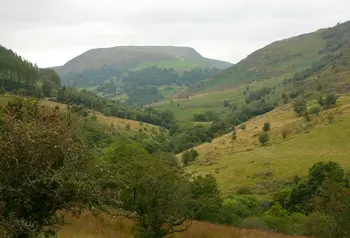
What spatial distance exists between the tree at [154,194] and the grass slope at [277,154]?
233ft

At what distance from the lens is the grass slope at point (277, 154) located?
90812mm

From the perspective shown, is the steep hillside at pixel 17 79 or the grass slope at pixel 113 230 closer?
the grass slope at pixel 113 230

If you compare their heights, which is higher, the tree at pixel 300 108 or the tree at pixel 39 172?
the tree at pixel 39 172

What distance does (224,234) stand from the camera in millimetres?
17859

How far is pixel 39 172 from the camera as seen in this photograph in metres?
8.23

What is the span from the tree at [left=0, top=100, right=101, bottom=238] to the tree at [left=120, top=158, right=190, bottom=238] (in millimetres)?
5549

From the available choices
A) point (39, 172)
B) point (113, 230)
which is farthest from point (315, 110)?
point (39, 172)

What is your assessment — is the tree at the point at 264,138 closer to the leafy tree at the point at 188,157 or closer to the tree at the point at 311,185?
the leafy tree at the point at 188,157

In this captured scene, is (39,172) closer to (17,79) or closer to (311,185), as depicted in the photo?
(311,185)

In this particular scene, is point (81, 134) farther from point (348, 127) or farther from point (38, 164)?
point (348, 127)

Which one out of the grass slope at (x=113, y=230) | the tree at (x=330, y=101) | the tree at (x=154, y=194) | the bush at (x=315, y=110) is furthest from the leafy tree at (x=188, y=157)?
the tree at (x=154, y=194)

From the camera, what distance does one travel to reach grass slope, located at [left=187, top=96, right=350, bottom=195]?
3575 inches

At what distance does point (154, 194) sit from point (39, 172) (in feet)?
22.2

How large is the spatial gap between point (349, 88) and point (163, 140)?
87.8 metres
